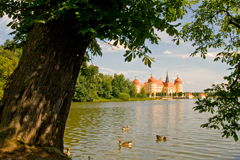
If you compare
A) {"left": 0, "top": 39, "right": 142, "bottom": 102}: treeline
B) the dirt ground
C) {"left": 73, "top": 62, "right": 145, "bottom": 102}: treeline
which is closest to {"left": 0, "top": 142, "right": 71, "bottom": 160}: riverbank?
the dirt ground

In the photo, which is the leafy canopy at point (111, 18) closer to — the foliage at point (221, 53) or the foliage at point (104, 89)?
the foliage at point (221, 53)

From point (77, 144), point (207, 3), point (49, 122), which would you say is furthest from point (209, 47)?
point (77, 144)

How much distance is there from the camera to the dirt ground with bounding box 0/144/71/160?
287cm

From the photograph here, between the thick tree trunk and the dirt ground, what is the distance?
0.09m

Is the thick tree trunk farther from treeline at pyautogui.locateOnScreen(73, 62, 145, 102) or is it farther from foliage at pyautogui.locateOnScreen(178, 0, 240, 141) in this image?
treeline at pyautogui.locateOnScreen(73, 62, 145, 102)

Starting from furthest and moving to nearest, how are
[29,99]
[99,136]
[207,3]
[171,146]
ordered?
[99,136], [171,146], [207,3], [29,99]

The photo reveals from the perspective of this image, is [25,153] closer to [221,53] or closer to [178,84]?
[221,53]

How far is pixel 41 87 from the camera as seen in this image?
10.2 ft

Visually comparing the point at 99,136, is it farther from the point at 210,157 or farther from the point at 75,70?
the point at 75,70

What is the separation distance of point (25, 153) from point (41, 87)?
0.89 metres

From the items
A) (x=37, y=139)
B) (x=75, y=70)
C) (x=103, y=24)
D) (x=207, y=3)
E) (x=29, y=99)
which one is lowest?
(x=37, y=139)

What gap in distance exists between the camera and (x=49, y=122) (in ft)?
10.6

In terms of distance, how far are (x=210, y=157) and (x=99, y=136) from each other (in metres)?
5.85

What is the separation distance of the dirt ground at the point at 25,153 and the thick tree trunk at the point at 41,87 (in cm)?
9
